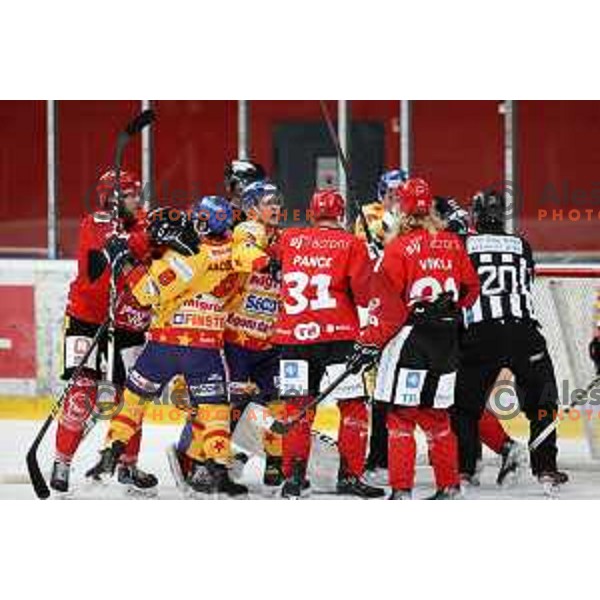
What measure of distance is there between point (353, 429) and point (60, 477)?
1059 millimetres

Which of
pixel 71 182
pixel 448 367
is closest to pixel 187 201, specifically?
pixel 71 182

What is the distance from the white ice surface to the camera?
786 centimetres

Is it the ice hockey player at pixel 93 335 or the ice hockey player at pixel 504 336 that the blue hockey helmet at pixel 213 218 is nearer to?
the ice hockey player at pixel 93 335

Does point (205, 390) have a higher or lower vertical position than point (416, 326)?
lower

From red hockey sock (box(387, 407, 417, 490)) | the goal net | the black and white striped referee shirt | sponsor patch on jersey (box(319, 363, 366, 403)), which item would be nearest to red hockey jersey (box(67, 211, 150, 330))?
sponsor patch on jersey (box(319, 363, 366, 403))

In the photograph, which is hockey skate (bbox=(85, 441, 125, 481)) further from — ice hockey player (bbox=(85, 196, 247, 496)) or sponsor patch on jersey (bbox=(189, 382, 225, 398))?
sponsor patch on jersey (bbox=(189, 382, 225, 398))

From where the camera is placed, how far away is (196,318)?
24.9ft

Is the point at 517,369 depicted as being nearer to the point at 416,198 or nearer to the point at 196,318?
the point at 416,198

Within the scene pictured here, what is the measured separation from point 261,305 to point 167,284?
1.44 feet

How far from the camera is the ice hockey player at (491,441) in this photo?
798 centimetres

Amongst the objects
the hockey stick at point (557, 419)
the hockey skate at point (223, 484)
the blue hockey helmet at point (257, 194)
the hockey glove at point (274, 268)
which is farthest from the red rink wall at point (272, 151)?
the hockey skate at point (223, 484)

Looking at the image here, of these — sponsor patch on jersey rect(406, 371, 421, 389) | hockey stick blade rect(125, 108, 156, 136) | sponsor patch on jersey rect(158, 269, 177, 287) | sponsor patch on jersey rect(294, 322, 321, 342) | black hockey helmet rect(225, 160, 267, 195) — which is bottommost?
sponsor patch on jersey rect(406, 371, 421, 389)

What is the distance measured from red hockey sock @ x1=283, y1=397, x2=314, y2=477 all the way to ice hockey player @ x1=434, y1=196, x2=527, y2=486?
2.00 ft

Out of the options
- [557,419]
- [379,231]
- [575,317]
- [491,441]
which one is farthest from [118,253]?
[575,317]
